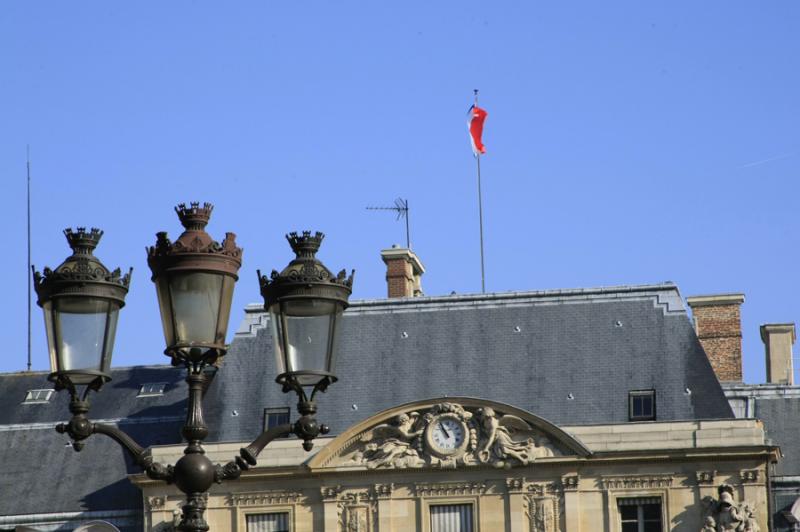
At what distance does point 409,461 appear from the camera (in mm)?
51125

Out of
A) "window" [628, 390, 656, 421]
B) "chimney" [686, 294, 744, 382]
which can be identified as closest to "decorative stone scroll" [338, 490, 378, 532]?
"window" [628, 390, 656, 421]

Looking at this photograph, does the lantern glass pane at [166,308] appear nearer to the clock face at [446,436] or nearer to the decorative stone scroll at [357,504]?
the clock face at [446,436]

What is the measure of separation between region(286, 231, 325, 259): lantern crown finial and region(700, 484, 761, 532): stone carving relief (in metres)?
29.7

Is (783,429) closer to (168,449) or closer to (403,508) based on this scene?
(403,508)

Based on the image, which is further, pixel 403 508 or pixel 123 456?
pixel 123 456

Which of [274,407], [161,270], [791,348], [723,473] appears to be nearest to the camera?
[161,270]

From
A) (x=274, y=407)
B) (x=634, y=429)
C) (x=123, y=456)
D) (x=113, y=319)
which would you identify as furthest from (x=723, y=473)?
(x=113, y=319)

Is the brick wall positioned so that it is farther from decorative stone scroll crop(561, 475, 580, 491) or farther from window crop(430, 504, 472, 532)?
decorative stone scroll crop(561, 475, 580, 491)

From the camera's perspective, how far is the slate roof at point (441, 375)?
52.3 metres

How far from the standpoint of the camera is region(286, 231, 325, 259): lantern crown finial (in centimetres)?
2131

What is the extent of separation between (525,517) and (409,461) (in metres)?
3.01

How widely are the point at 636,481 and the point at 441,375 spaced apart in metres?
5.75

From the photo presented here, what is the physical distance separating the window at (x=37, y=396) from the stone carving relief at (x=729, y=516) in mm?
17846

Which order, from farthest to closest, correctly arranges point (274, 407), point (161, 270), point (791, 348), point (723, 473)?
point (791, 348) → point (274, 407) → point (723, 473) → point (161, 270)
